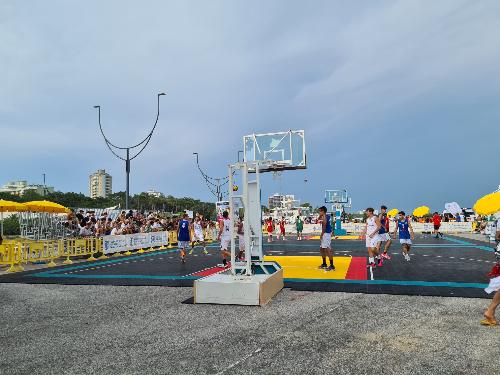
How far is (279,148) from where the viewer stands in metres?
10.2

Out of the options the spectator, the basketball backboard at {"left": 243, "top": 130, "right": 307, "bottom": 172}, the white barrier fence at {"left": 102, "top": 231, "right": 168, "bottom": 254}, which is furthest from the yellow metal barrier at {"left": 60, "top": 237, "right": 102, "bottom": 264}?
the basketball backboard at {"left": 243, "top": 130, "right": 307, "bottom": 172}

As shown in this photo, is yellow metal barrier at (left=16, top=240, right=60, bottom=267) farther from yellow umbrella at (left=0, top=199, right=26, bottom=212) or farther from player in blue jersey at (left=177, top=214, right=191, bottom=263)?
player in blue jersey at (left=177, top=214, right=191, bottom=263)

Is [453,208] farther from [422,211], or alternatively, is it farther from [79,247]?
[79,247]

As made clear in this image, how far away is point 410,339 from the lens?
5.35m

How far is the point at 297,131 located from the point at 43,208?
1397 centimetres

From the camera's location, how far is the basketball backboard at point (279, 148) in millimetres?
10031

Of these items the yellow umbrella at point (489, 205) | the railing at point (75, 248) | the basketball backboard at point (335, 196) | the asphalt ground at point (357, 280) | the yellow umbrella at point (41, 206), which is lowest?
the asphalt ground at point (357, 280)

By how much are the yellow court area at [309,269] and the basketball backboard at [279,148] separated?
3512 mm

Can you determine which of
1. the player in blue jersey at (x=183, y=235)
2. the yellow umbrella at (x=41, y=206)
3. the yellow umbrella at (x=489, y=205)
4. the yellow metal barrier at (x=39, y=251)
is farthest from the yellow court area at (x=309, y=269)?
the yellow umbrella at (x=41, y=206)

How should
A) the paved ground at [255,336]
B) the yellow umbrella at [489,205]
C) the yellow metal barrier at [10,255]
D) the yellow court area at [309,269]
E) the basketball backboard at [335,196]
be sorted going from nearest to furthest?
the paved ground at [255,336] → the yellow court area at [309,269] → the yellow umbrella at [489,205] → the yellow metal barrier at [10,255] → the basketball backboard at [335,196]

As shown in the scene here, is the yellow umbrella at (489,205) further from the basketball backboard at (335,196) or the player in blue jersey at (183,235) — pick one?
the basketball backboard at (335,196)

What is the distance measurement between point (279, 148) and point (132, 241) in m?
A: 14.4

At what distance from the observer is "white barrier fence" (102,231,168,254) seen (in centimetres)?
1967

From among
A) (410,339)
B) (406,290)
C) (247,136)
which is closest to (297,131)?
(247,136)
